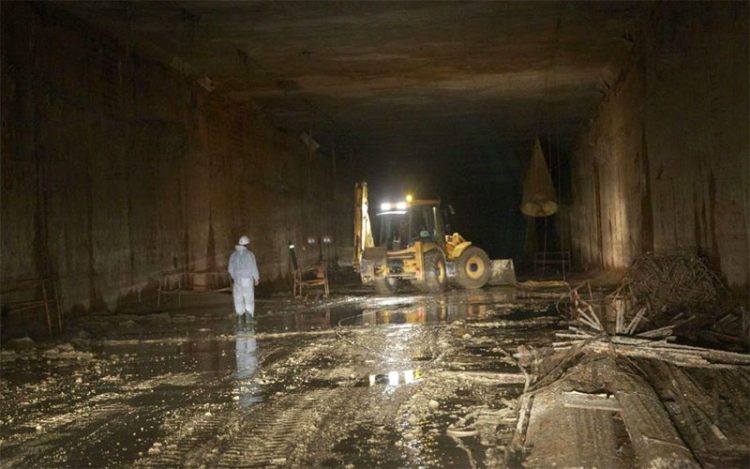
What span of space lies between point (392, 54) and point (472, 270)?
638cm

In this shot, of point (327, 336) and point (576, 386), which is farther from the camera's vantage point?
point (327, 336)

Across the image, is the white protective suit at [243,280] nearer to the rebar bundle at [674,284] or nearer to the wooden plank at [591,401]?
the rebar bundle at [674,284]

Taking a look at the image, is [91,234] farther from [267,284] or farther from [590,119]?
[590,119]

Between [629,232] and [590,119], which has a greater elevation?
[590,119]

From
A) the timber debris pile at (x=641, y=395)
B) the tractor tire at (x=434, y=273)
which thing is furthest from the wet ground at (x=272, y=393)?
the tractor tire at (x=434, y=273)

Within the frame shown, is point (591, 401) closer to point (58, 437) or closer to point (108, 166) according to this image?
point (58, 437)

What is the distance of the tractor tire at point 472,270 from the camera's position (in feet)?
61.9

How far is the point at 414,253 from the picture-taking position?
1784 cm

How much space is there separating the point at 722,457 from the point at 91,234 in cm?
1225

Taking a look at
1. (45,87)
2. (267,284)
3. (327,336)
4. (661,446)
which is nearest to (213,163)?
(267,284)

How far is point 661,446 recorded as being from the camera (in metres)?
4.39

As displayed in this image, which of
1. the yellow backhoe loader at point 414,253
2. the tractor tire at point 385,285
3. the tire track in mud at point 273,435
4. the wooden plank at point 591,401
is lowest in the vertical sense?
the tire track in mud at point 273,435

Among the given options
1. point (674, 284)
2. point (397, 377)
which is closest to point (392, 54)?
point (674, 284)

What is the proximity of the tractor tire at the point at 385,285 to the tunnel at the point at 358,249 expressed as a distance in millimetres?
Answer: 171
